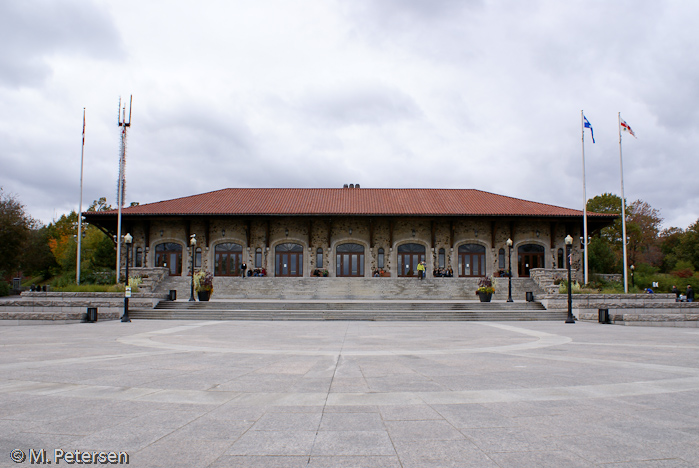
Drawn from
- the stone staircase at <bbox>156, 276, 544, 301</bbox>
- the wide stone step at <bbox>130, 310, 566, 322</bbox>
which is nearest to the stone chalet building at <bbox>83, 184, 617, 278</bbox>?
the stone staircase at <bbox>156, 276, 544, 301</bbox>

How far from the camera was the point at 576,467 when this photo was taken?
2.93 m

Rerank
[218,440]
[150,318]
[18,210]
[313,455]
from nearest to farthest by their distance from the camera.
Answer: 1. [313,455]
2. [218,440]
3. [150,318]
4. [18,210]

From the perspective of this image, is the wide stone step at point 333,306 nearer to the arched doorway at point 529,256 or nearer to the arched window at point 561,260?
the arched doorway at point 529,256

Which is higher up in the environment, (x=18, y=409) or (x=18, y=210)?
(x=18, y=210)

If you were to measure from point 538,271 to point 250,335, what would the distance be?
867 inches

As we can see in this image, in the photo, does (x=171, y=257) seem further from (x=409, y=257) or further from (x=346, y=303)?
(x=346, y=303)

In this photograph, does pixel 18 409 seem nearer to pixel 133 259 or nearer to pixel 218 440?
pixel 218 440

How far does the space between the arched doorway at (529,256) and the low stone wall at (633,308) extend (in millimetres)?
12151

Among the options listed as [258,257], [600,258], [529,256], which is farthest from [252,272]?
[600,258]

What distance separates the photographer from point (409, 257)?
34.3m

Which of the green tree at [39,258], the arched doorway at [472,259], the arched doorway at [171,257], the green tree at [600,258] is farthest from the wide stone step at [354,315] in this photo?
the green tree at [39,258]

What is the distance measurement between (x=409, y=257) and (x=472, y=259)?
490cm

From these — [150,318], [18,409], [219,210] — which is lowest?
[150,318]

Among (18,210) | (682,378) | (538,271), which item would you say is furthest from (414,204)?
(18,210)
